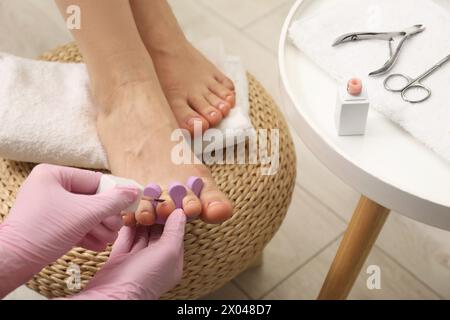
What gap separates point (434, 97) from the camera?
0.77 m

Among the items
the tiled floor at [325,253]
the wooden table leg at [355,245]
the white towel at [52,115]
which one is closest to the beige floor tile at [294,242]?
the tiled floor at [325,253]

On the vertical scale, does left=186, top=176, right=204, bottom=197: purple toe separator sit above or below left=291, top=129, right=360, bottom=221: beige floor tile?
above

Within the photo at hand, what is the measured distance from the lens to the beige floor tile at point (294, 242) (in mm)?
1245

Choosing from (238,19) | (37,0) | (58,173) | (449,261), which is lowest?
(449,261)

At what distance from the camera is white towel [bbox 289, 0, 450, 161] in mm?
750

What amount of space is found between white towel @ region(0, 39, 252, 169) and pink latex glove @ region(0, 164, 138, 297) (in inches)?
5.3

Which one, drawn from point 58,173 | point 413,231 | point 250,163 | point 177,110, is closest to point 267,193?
point 250,163

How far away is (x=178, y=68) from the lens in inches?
41.1

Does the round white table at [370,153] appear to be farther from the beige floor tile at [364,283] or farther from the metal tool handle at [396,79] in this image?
the beige floor tile at [364,283]

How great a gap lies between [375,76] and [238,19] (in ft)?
3.33

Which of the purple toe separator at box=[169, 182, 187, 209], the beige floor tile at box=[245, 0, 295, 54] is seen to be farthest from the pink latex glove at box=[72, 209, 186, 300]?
the beige floor tile at box=[245, 0, 295, 54]

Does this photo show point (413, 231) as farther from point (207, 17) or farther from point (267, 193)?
point (207, 17)

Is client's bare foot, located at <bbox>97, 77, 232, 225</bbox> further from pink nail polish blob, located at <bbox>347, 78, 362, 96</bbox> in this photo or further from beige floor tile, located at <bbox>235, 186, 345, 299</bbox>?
beige floor tile, located at <bbox>235, 186, 345, 299</bbox>
